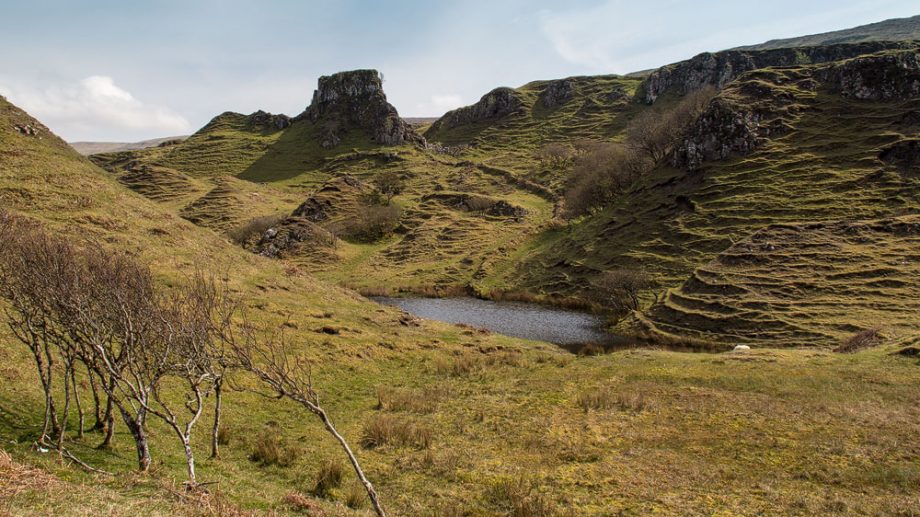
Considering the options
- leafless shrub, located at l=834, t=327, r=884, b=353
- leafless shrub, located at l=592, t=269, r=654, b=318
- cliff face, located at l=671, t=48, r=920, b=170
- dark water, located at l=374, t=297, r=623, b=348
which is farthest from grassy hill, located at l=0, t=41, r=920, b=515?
dark water, located at l=374, t=297, r=623, b=348

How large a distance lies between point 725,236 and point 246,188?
168919mm

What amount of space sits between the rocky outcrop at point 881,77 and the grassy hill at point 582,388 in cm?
643

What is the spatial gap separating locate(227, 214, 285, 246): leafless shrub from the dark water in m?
62.5

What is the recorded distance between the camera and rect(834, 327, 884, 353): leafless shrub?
136 ft

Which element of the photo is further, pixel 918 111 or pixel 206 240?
pixel 918 111

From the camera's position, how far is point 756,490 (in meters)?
17.5

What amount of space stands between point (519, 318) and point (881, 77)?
316ft

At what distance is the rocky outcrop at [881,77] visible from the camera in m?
94.3

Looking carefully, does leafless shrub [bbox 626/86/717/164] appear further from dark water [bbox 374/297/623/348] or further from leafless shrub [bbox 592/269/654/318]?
dark water [bbox 374/297/623/348]

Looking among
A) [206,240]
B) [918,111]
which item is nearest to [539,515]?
[206,240]

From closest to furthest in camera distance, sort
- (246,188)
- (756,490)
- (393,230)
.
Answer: (756,490) < (393,230) < (246,188)

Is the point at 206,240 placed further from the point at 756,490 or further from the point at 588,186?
the point at 588,186

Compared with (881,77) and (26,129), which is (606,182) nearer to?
(881,77)

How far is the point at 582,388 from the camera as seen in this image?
32.4 metres
